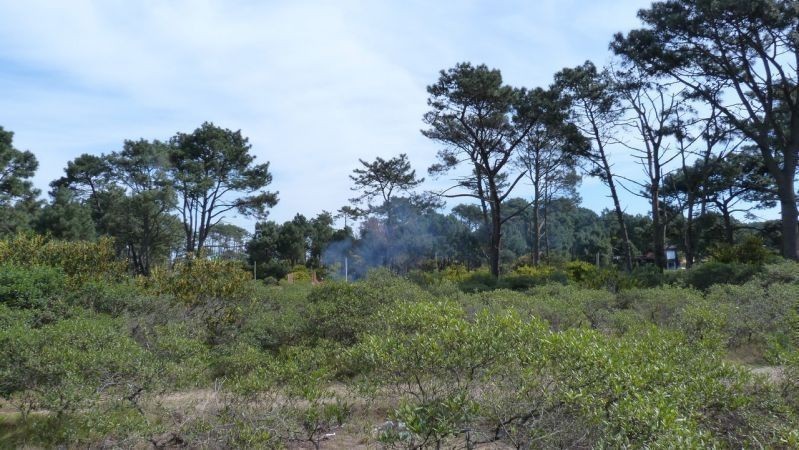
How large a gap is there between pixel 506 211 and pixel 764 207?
1698cm

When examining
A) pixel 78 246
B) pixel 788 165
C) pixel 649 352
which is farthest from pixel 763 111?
pixel 78 246

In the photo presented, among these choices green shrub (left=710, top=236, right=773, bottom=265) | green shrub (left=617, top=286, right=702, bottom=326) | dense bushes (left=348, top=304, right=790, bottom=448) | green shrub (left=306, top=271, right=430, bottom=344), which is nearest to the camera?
dense bushes (left=348, top=304, right=790, bottom=448)

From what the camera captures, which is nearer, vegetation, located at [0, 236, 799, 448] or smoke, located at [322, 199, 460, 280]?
vegetation, located at [0, 236, 799, 448]

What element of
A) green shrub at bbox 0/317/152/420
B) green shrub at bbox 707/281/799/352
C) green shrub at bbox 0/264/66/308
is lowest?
green shrub at bbox 0/317/152/420

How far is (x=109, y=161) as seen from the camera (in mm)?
37438

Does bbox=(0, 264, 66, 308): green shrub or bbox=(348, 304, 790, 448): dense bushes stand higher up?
bbox=(0, 264, 66, 308): green shrub

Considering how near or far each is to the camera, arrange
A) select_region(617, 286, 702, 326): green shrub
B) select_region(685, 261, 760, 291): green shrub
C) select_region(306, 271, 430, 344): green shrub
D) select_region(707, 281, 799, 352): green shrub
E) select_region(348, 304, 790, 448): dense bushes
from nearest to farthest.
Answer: select_region(348, 304, 790, 448): dense bushes < select_region(707, 281, 799, 352): green shrub < select_region(306, 271, 430, 344): green shrub < select_region(617, 286, 702, 326): green shrub < select_region(685, 261, 760, 291): green shrub

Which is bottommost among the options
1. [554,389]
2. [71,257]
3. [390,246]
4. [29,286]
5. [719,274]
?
[554,389]

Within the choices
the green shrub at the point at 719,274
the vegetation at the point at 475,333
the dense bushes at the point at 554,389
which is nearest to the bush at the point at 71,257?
the vegetation at the point at 475,333

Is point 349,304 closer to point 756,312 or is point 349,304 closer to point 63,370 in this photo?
point 63,370

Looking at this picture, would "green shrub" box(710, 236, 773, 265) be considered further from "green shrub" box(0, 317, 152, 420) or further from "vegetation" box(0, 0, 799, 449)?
"green shrub" box(0, 317, 152, 420)

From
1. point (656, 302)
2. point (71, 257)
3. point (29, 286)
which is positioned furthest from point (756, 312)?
point (71, 257)

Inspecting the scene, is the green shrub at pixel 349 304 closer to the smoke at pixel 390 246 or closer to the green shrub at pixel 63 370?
the green shrub at pixel 63 370

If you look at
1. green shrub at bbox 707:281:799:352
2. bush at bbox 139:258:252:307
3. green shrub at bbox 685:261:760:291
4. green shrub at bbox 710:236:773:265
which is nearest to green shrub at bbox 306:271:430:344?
bush at bbox 139:258:252:307
